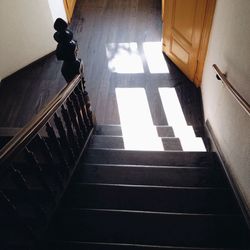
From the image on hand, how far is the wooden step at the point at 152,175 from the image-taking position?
238cm

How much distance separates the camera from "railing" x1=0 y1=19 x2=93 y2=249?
145cm

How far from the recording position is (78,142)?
256cm

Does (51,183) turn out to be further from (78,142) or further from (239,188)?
(239,188)

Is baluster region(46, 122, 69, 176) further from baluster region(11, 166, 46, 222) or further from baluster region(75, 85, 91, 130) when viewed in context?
baluster region(75, 85, 91, 130)

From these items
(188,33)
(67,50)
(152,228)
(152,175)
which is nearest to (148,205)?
(152,228)

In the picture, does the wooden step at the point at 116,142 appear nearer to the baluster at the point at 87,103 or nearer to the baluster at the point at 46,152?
the baluster at the point at 87,103

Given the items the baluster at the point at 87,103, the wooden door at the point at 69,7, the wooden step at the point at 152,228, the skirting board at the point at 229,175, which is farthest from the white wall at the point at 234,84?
the wooden door at the point at 69,7

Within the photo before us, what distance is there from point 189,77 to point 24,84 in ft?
7.52

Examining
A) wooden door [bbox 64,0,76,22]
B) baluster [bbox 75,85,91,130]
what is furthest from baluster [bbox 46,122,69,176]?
wooden door [bbox 64,0,76,22]

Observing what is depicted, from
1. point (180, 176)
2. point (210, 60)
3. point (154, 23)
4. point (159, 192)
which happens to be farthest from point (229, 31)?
point (154, 23)

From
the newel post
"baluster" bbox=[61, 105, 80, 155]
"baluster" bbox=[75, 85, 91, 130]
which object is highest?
the newel post

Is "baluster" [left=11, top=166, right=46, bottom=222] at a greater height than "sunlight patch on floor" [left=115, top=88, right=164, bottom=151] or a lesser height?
lesser

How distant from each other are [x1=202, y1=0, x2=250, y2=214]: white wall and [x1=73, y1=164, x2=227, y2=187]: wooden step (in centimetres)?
19

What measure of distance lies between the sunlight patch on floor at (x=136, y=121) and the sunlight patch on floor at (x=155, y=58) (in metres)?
0.48
